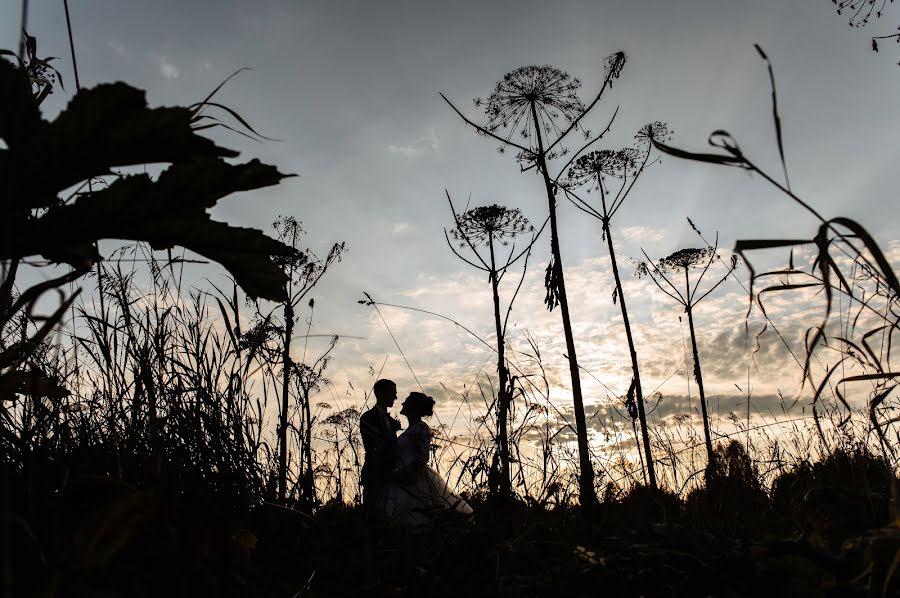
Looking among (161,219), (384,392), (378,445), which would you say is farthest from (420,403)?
(161,219)

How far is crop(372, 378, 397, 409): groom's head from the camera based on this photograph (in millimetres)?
7133

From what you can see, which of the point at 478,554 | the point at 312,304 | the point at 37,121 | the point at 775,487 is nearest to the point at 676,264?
the point at 312,304

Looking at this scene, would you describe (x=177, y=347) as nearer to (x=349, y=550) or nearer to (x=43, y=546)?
(x=349, y=550)

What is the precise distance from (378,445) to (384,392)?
4.03 m

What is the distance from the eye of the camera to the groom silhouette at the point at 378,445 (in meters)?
2.88

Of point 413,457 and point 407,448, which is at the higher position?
point 407,448

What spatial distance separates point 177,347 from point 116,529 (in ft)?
4.64

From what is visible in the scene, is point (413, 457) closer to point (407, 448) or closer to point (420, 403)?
point (407, 448)

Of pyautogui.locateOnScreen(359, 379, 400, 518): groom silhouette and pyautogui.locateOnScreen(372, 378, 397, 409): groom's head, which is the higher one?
pyautogui.locateOnScreen(372, 378, 397, 409): groom's head

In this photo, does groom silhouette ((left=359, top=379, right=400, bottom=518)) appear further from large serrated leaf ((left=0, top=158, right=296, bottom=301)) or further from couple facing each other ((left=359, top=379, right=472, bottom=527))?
large serrated leaf ((left=0, top=158, right=296, bottom=301))

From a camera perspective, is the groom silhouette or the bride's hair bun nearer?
the groom silhouette

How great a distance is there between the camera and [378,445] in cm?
323

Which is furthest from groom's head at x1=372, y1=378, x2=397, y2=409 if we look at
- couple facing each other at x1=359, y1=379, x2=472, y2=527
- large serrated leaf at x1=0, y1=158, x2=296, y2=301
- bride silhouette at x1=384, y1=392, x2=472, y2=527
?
large serrated leaf at x1=0, y1=158, x2=296, y2=301

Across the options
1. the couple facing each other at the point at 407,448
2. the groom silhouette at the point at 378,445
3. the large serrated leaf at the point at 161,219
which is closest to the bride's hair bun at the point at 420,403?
the couple facing each other at the point at 407,448
